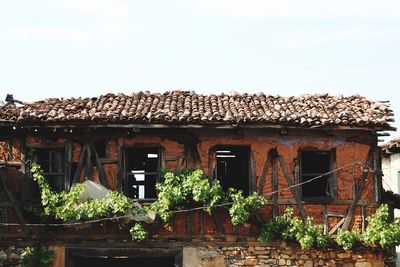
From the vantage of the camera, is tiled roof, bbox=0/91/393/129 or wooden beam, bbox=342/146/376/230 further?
wooden beam, bbox=342/146/376/230

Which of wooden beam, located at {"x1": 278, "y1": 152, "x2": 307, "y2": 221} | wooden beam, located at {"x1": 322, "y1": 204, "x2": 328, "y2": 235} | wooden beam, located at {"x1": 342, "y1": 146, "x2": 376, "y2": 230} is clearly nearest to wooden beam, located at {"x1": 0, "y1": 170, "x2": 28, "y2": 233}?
wooden beam, located at {"x1": 278, "y1": 152, "x2": 307, "y2": 221}

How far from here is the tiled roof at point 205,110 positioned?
1747 cm

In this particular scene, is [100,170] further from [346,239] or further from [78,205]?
[346,239]

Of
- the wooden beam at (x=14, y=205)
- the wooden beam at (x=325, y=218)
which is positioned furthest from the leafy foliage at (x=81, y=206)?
the wooden beam at (x=325, y=218)

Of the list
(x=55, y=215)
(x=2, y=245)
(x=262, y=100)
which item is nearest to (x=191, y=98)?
(x=262, y=100)

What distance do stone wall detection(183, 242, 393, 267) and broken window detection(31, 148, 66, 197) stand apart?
4.01 metres

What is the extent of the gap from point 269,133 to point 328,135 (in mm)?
1660

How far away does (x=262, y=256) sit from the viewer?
1755 cm

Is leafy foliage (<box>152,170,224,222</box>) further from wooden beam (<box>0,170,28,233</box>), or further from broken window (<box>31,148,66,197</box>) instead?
wooden beam (<box>0,170,28,233</box>)

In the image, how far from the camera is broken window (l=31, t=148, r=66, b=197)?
59.2ft

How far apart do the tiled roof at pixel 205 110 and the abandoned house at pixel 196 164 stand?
4 cm

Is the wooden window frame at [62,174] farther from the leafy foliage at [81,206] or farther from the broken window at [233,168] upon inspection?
the broken window at [233,168]

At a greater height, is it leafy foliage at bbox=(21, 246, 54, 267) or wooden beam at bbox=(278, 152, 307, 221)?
wooden beam at bbox=(278, 152, 307, 221)

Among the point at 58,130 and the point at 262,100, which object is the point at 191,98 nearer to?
the point at 262,100
